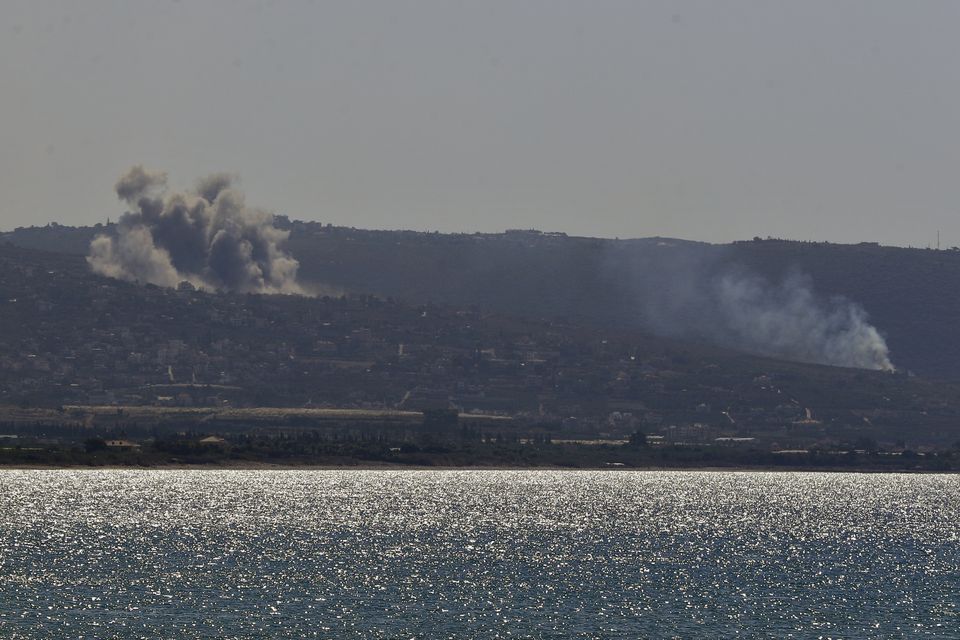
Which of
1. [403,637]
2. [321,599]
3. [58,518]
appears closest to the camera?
[403,637]

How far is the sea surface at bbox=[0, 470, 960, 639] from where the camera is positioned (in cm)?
9981

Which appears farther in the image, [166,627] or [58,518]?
[58,518]

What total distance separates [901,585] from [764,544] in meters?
36.4

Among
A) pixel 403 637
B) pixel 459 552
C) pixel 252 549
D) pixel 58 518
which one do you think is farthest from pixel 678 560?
pixel 58 518

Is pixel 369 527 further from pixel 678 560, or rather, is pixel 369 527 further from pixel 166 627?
pixel 166 627

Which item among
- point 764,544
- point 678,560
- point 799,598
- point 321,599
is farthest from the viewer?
point 764,544

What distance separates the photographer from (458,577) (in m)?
124

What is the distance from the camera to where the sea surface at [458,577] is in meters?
99.8

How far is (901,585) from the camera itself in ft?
419

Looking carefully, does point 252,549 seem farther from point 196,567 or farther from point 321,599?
point 321,599

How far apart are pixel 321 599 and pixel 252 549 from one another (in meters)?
34.9

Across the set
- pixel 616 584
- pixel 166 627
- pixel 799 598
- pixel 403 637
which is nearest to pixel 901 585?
pixel 799 598

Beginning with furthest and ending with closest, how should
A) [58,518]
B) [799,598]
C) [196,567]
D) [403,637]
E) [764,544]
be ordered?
[58,518] < [764,544] < [196,567] < [799,598] < [403,637]

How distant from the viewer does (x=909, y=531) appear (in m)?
186
